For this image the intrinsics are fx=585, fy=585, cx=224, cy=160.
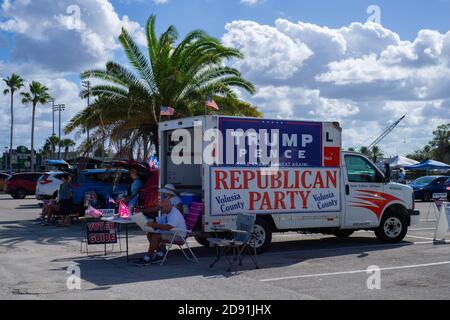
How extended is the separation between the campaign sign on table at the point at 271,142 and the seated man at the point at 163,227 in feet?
4.69

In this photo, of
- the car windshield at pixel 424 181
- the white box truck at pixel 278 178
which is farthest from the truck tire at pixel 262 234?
the car windshield at pixel 424 181

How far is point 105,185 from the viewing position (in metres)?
19.8

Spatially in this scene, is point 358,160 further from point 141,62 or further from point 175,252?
point 141,62

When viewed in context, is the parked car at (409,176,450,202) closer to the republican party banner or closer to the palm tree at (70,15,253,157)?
the palm tree at (70,15,253,157)

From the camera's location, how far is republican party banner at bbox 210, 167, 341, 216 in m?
11.4

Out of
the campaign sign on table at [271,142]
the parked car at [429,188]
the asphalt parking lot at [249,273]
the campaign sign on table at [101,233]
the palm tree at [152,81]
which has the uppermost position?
the palm tree at [152,81]

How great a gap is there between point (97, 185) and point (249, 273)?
439 inches

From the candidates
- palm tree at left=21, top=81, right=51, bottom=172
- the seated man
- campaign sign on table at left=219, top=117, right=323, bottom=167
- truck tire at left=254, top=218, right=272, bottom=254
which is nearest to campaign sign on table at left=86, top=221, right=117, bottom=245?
the seated man

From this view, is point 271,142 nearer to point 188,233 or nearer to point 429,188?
point 188,233

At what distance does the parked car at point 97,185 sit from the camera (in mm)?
19203

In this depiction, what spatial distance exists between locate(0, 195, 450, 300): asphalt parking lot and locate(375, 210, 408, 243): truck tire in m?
0.25

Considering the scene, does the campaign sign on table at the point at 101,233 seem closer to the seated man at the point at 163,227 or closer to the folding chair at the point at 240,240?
the seated man at the point at 163,227

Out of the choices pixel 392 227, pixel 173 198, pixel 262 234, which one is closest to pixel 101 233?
pixel 173 198
